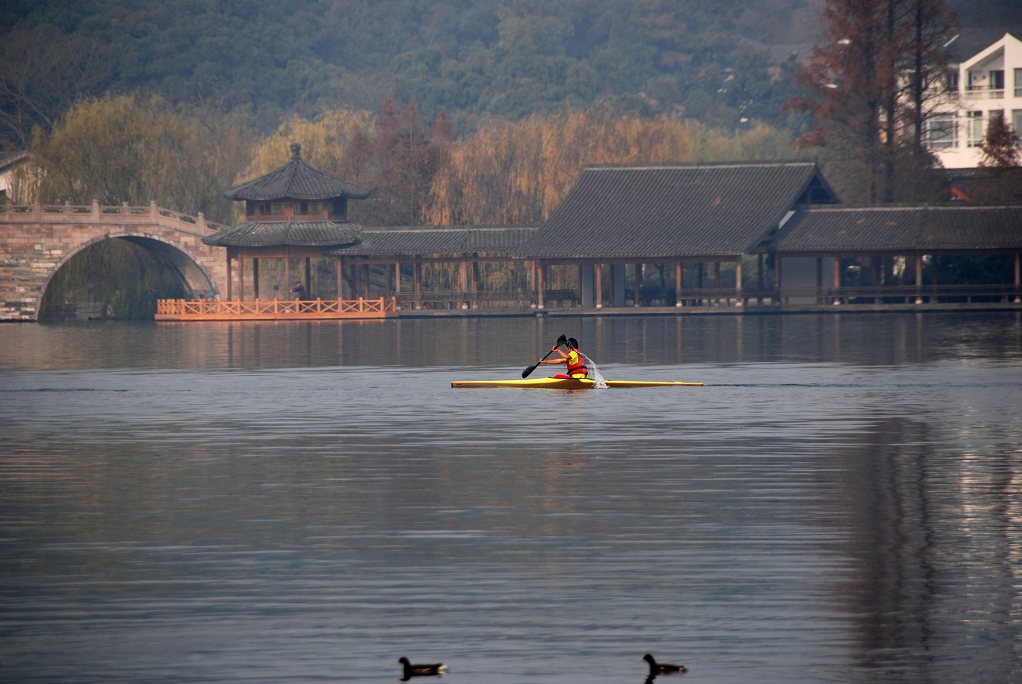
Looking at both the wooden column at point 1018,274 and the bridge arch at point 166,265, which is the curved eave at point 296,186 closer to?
the bridge arch at point 166,265

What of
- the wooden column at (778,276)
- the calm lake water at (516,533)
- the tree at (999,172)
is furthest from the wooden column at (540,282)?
the calm lake water at (516,533)

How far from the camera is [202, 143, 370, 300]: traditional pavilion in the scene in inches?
3100

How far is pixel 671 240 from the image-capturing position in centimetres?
7425

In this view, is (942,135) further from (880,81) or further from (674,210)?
(674,210)

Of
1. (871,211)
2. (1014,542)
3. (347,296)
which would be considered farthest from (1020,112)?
(1014,542)

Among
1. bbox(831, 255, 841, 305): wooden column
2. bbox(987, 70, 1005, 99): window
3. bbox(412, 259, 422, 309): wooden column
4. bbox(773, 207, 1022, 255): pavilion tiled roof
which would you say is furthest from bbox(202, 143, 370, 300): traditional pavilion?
bbox(987, 70, 1005, 99): window

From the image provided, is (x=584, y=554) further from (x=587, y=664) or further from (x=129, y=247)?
(x=129, y=247)

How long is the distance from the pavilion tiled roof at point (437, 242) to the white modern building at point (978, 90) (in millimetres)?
28162

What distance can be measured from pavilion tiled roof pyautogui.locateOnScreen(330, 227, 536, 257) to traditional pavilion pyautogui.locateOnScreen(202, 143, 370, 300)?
28.7 inches

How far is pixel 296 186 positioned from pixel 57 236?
10700mm

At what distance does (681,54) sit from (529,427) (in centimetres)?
11318

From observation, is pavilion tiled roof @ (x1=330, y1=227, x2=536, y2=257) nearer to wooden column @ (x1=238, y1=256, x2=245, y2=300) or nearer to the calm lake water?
wooden column @ (x1=238, y1=256, x2=245, y2=300)

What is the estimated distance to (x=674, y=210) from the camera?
3029 inches

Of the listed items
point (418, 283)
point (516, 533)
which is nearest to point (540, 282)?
point (418, 283)
